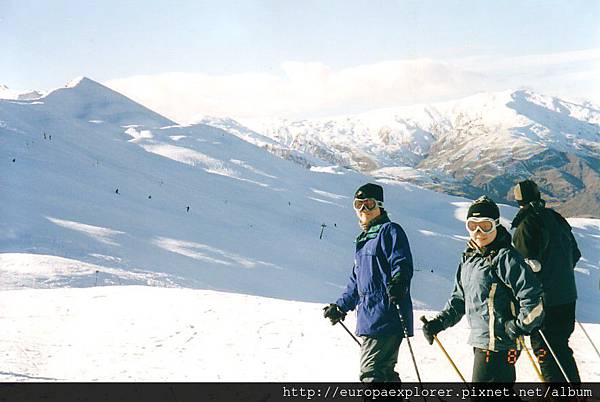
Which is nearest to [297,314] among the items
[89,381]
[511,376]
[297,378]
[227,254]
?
[297,378]

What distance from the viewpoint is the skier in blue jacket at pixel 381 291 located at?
479cm

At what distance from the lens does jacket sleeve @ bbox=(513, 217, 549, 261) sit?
17.0ft

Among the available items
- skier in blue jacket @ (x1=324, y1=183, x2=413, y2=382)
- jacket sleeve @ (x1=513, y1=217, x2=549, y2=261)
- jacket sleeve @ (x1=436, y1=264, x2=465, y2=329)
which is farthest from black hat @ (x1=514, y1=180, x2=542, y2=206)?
skier in blue jacket @ (x1=324, y1=183, x2=413, y2=382)

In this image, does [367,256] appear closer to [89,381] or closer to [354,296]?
[354,296]

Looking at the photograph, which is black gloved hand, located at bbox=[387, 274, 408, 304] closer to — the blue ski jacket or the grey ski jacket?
the blue ski jacket

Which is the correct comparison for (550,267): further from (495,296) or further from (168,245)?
(168,245)

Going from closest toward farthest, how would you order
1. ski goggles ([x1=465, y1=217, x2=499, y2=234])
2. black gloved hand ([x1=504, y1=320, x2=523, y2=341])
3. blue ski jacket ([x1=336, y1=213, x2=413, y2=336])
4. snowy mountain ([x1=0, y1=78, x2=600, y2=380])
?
black gloved hand ([x1=504, y1=320, x2=523, y2=341]) → ski goggles ([x1=465, y1=217, x2=499, y2=234]) → blue ski jacket ([x1=336, y1=213, x2=413, y2=336]) → snowy mountain ([x1=0, y1=78, x2=600, y2=380])

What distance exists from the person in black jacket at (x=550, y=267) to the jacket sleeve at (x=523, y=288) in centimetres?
82

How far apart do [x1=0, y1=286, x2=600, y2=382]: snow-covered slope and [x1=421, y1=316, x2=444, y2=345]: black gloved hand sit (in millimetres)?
1917

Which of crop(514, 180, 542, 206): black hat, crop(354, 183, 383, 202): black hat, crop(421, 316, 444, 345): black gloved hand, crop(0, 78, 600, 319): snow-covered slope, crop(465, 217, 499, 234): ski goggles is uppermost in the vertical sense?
crop(514, 180, 542, 206): black hat

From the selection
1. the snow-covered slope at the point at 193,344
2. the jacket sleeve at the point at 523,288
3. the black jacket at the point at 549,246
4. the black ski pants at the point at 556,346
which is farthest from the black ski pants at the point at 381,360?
the snow-covered slope at the point at 193,344

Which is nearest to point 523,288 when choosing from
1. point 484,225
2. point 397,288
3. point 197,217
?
point 484,225

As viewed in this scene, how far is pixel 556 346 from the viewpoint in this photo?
5.27 m

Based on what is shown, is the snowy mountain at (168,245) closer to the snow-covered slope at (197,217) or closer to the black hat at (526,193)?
the snow-covered slope at (197,217)
